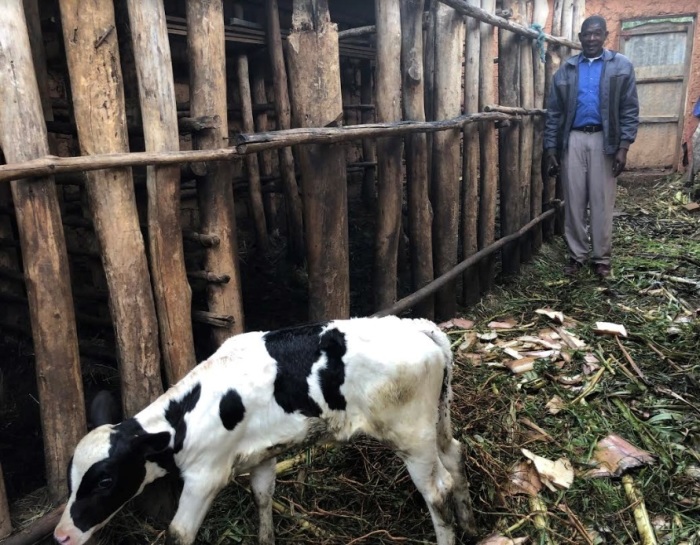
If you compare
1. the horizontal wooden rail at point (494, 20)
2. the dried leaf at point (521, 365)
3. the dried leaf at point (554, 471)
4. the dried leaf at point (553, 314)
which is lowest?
the dried leaf at point (554, 471)

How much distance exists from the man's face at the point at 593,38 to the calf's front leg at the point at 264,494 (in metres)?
5.29

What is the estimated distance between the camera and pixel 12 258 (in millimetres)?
4711

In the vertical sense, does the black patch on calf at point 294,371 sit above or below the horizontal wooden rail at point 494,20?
below

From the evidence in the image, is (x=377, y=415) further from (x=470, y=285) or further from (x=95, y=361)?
(x=470, y=285)

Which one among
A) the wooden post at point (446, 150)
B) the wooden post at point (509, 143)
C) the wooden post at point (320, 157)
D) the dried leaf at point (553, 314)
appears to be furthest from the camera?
the wooden post at point (509, 143)

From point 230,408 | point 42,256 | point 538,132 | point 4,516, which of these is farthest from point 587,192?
point 4,516

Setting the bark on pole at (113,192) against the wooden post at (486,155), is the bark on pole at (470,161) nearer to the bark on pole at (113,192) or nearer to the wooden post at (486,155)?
the wooden post at (486,155)

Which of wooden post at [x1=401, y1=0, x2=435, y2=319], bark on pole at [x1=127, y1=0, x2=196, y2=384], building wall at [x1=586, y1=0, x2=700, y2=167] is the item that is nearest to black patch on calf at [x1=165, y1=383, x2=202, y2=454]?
bark on pole at [x1=127, y1=0, x2=196, y2=384]

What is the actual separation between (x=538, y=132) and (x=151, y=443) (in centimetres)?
622

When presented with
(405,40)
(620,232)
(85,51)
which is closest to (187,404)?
(85,51)

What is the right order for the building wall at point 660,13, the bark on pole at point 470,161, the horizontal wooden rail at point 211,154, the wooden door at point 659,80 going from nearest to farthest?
the horizontal wooden rail at point 211,154 → the bark on pole at point 470,161 → the building wall at point 660,13 → the wooden door at point 659,80

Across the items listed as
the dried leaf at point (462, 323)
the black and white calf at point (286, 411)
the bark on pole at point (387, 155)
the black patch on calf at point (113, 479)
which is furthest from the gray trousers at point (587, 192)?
the black patch on calf at point (113, 479)

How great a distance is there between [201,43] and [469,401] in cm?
270

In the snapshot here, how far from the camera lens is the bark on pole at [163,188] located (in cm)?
289
